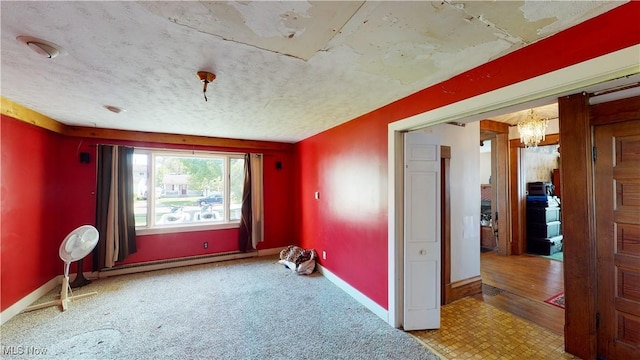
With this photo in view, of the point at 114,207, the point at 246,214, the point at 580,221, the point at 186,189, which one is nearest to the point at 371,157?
the point at 580,221

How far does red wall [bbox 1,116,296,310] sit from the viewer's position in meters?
2.90

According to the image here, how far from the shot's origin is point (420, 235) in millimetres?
2648

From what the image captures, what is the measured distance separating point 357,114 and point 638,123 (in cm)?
239

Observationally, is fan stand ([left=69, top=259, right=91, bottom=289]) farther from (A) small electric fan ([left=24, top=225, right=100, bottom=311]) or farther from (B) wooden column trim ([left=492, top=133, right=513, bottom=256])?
(B) wooden column trim ([left=492, top=133, right=513, bottom=256])

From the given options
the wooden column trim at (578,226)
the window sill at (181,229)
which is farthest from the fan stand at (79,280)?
the wooden column trim at (578,226)

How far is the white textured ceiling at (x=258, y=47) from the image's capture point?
1.27 m

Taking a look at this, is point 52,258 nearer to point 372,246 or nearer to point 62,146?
point 62,146

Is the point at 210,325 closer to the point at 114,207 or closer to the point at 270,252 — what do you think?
the point at 270,252

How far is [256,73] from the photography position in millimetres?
2049

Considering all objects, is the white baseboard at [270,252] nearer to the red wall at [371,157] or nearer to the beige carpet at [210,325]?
the red wall at [371,157]

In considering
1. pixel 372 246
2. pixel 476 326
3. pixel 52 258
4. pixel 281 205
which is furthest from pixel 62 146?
pixel 476 326

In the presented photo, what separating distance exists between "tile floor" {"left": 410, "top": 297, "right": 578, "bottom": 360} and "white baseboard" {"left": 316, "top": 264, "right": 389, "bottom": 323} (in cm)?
37

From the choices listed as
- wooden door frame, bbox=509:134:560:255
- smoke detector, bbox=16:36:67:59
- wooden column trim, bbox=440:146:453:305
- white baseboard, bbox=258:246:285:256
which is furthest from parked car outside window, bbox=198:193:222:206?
wooden door frame, bbox=509:134:560:255

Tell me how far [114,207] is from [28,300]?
4.79 ft
